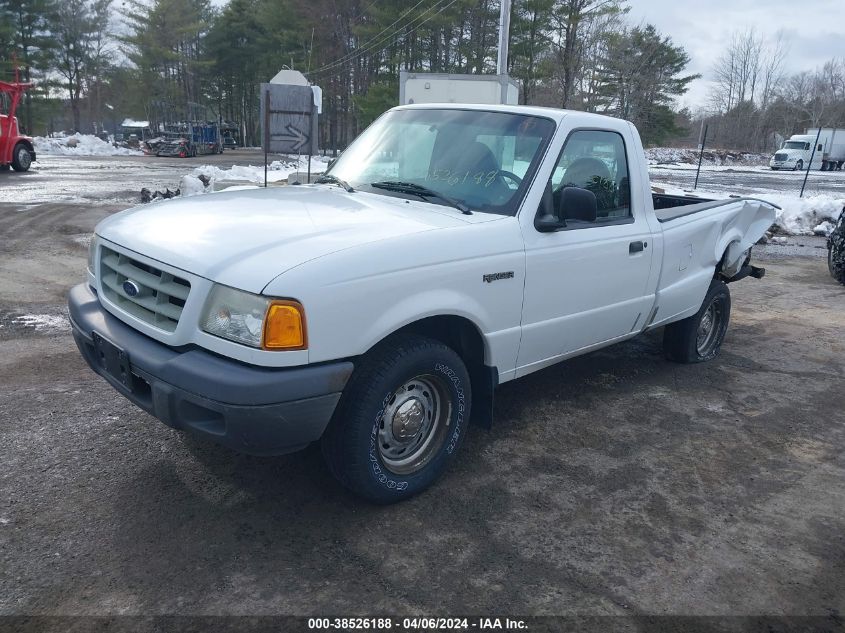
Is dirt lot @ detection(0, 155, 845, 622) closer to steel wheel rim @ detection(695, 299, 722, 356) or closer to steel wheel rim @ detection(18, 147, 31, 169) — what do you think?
steel wheel rim @ detection(695, 299, 722, 356)

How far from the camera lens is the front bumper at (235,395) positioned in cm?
267

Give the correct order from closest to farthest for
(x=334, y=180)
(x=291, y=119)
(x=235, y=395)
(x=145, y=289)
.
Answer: (x=235, y=395)
(x=145, y=289)
(x=334, y=180)
(x=291, y=119)

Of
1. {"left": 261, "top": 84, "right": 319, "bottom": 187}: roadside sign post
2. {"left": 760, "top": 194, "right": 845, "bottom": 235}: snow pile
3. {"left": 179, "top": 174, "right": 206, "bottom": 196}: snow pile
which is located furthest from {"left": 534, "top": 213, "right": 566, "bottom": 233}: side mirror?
{"left": 760, "top": 194, "right": 845, "bottom": 235}: snow pile

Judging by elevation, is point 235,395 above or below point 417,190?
below

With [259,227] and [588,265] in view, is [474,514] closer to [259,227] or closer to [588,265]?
[588,265]

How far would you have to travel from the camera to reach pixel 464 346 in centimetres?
364

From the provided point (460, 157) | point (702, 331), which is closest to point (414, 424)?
point (460, 157)

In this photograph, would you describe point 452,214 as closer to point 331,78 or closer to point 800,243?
point 800,243

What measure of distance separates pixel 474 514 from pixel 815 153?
49743 mm

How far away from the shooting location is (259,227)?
314 cm

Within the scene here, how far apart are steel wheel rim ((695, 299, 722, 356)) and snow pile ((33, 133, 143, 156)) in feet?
144

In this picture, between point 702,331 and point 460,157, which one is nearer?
point 460,157

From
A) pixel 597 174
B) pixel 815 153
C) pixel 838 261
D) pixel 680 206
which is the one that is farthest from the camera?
pixel 815 153

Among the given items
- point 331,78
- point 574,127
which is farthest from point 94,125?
point 574,127
